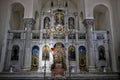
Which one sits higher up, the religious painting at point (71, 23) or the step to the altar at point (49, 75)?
the religious painting at point (71, 23)

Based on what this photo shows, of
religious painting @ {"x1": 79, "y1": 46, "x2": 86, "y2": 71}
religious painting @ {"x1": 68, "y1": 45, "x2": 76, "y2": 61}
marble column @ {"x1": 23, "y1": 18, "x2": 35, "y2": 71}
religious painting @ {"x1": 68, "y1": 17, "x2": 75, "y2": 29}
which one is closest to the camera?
marble column @ {"x1": 23, "y1": 18, "x2": 35, "y2": 71}

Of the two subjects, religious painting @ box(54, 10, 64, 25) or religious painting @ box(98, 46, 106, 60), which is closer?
religious painting @ box(98, 46, 106, 60)

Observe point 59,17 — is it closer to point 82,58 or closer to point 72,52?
point 72,52

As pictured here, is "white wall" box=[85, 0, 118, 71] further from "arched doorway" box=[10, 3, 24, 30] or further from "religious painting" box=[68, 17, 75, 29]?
"arched doorway" box=[10, 3, 24, 30]

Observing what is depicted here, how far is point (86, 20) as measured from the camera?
2211cm

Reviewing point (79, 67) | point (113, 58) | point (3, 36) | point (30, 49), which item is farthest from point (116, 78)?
point (3, 36)

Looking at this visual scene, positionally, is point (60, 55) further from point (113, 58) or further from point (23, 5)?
point (23, 5)

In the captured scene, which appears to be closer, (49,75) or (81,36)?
(49,75)

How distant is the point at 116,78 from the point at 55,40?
27.8ft

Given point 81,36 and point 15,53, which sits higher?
point 81,36

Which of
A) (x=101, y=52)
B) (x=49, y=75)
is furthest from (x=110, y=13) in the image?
(x=49, y=75)

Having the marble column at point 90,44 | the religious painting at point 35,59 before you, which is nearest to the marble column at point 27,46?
the religious painting at point 35,59

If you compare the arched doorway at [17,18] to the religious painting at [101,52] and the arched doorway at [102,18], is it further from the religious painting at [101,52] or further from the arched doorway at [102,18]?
the religious painting at [101,52]

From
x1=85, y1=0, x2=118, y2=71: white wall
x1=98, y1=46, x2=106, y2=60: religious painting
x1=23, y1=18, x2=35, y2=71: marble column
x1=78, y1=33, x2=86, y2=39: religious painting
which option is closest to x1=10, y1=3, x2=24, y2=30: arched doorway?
x1=23, y1=18, x2=35, y2=71: marble column
